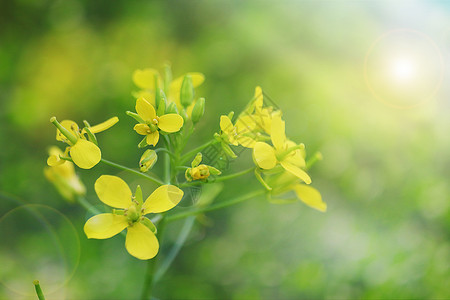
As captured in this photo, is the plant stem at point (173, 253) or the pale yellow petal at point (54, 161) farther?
the plant stem at point (173, 253)

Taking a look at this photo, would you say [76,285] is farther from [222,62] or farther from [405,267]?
[222,62]

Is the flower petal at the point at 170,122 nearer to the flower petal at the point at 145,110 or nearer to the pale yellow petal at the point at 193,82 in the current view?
the flower petal at the point at 145,110

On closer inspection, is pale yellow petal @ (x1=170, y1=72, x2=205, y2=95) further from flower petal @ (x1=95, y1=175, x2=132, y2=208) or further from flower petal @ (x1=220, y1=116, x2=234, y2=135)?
flower petal @ (x1=95, y1=175, x2=132, y2=208)

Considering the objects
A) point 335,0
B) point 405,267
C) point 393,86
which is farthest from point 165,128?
point 335,0

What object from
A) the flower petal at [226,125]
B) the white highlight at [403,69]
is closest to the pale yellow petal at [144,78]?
the flower petal at [226,125]

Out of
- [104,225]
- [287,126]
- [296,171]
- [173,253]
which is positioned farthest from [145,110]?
[287,126]
